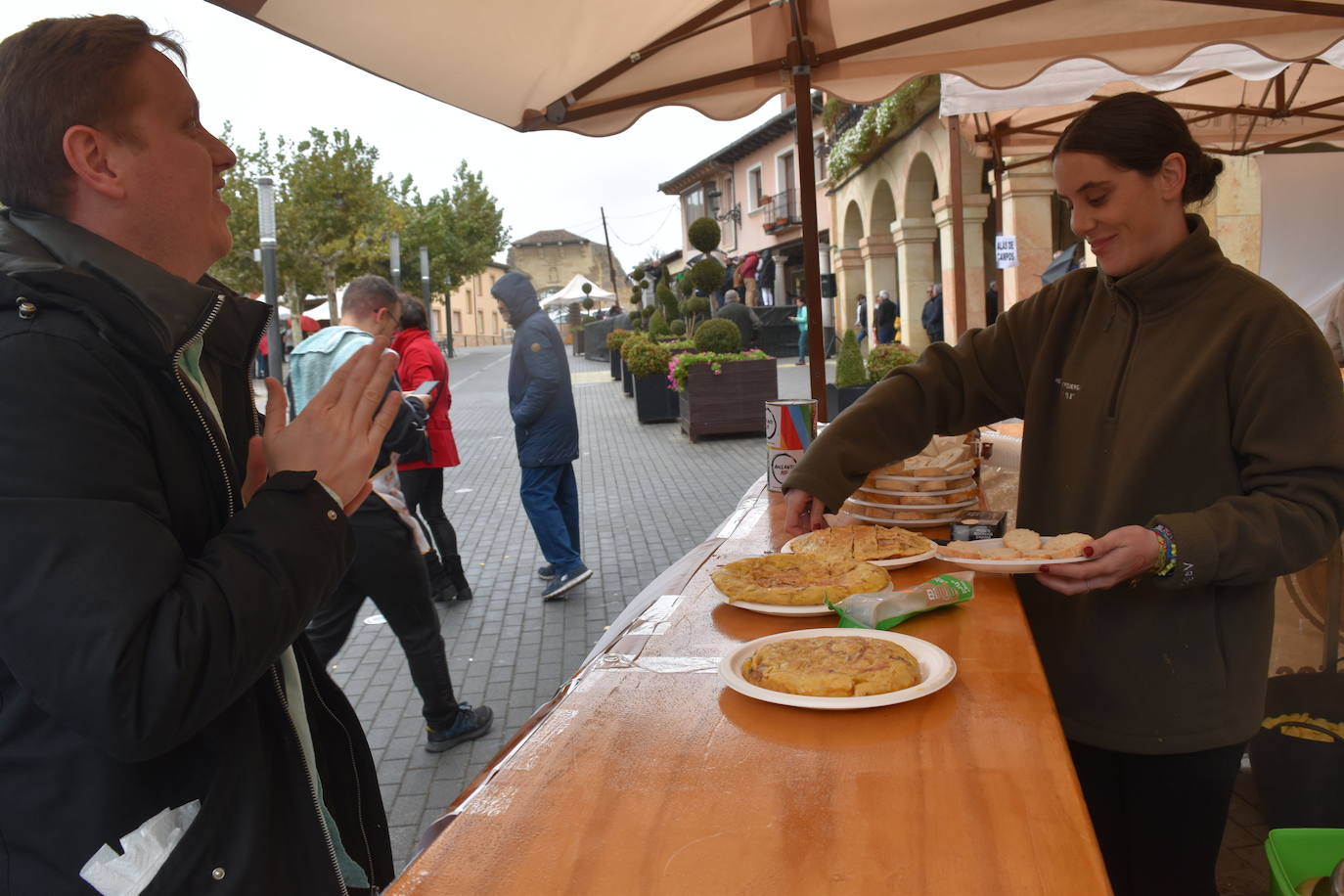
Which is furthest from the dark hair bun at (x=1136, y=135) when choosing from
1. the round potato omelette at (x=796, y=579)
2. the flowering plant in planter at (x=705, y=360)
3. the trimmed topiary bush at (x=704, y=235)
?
the trimmed topiary bush at (x=704, y=235)

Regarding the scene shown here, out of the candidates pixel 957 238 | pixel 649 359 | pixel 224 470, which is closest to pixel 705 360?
pixel 649 359

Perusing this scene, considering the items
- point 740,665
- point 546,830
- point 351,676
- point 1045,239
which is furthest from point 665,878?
point 1045,239

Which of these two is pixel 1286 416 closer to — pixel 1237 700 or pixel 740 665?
pixel 1237 700

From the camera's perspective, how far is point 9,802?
123 centimetres

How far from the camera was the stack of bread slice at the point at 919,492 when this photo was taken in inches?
105

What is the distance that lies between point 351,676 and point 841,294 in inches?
1009

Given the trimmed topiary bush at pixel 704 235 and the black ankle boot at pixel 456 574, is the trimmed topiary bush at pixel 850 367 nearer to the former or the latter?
the black ankle boot at pixel 456 574

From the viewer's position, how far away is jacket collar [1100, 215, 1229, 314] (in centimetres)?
200

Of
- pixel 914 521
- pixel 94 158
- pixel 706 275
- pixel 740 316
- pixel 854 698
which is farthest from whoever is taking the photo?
pixel 740 316

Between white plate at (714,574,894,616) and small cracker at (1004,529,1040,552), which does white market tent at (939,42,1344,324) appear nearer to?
small cracker at (1004,529,1040,552)

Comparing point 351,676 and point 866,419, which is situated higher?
point 866,419

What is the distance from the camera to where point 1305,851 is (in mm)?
2289

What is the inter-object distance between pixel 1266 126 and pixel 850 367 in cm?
409

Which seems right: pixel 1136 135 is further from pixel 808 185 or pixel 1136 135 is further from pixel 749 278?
pixel 749 278
